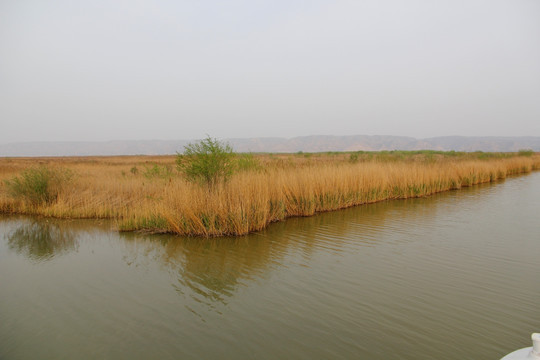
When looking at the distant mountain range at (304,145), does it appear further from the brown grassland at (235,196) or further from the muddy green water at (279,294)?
the muddy green water at (279,294)

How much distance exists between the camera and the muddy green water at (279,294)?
9.88 feet

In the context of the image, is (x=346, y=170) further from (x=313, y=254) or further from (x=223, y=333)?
(x=223, y=333)

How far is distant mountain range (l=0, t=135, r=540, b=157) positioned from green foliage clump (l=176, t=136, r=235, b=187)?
126438 millimetres

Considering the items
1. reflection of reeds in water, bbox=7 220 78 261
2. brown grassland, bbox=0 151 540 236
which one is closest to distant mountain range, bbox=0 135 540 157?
brown grassland, bbox=0 151 540 236

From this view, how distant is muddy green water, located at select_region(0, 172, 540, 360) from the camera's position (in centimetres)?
301

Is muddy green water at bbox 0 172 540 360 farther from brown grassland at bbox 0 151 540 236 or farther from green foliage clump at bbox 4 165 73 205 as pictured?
green foliage clump at bbox 4 165 73 205

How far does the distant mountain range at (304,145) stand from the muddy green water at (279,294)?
425 ft

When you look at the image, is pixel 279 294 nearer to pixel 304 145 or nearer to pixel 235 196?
pixel 235 196

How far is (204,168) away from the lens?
8.63 meters

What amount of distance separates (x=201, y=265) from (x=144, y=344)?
6.95ft

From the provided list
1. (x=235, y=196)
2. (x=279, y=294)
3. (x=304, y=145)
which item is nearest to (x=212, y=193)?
(x=235, y=196)

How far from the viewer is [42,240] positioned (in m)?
7.15

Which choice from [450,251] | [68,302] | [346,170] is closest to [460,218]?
[450,251]

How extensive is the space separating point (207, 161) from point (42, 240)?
4.44 m
